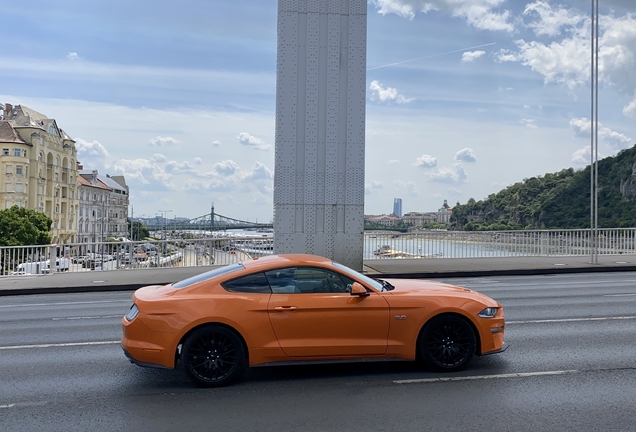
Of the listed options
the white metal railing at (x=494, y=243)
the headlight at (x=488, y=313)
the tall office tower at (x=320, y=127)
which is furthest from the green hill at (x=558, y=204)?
the headlight at (x=488, y=313)

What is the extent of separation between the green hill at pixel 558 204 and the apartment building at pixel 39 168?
65.6 metres

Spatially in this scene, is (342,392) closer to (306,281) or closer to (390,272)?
(306,281)

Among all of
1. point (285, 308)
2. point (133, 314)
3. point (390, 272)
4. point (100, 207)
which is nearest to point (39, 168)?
point (100, 207)

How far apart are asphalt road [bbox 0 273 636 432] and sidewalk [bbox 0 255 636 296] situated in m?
7.75

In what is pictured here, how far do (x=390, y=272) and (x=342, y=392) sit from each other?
1174 centimetres

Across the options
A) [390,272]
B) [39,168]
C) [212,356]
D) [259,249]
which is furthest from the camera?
[39,168]

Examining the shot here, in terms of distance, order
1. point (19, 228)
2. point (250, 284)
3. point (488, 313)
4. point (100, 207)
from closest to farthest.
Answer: point (250, 284) < point (488, 313) < point (19, 228) < point (100, 207)

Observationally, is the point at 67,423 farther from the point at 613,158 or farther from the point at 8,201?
the point at 8,201

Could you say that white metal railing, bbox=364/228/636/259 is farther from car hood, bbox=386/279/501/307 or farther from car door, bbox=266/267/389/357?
car door, bbox=266/267/389/357

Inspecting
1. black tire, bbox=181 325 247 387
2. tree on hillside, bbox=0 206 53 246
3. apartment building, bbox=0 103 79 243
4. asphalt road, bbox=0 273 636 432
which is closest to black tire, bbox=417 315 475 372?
asphalt road, bbox=0 273 636 432

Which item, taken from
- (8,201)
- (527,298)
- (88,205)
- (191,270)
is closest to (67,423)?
(527,298)

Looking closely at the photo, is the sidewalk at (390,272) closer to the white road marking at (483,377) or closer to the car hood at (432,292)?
the car hood at (432,292)

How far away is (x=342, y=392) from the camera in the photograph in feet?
20.3

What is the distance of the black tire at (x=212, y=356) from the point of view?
638 cm
